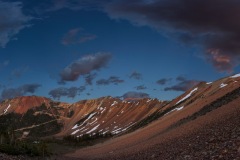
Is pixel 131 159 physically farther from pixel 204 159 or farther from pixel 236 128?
pixel 204 159

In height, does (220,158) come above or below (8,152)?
below

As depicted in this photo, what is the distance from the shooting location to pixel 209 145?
1101 inches

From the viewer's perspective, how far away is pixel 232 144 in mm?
24562

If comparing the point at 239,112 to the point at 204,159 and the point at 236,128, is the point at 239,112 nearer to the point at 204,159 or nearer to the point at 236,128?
the point at 236,128

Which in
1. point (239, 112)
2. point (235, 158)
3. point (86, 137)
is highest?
point (86, 137)

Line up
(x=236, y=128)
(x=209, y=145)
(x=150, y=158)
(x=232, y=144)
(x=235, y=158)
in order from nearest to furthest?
1. (x=235, y=158)
2. (x=232, y=144)
3. (x=209, y=145)
4. (x=236, y=128)
5. (x=150, y=158)

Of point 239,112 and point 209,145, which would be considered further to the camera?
point 239,112

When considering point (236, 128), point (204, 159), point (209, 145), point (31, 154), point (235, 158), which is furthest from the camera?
point (31, 154)

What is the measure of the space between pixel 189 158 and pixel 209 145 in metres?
3.23

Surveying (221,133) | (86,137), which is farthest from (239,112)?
(86,137)

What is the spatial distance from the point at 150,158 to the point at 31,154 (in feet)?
40.7

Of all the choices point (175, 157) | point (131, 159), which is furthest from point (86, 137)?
point (175, 157)

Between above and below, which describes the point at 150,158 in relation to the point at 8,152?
below

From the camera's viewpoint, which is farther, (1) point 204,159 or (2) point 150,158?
(2) point 150,158
